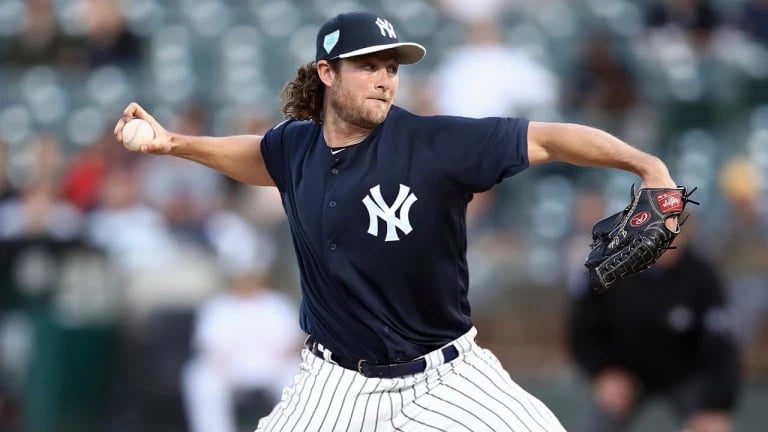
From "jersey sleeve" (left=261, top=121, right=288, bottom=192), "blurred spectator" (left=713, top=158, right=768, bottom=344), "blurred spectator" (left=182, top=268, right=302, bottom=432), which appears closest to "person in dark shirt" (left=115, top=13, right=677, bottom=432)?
"jersey sleeve" (left=261, top=121, right=288, bottom=192)

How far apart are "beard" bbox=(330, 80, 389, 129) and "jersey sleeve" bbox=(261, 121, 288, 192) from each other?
293 mm

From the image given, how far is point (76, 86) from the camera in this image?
10.3m

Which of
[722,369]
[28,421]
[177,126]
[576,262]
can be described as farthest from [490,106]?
[28,421]

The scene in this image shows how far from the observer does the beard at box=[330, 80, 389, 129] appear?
4270 mm

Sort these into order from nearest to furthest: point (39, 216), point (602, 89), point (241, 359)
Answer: point (241, 359) → point (39, 216) → point (602, 89)

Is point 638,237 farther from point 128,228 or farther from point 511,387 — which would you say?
point 128,228

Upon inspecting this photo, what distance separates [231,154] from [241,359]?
3.72 metres

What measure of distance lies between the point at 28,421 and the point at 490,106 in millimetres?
3835

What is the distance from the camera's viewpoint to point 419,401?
420 centimetres

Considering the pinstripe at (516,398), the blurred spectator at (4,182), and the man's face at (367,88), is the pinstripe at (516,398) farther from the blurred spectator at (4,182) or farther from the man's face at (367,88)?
the blurred spectator at (4,182)

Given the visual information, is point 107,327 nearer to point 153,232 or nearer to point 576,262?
point 153,232

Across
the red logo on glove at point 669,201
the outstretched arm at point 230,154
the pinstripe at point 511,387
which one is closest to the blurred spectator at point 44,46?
the outstretched arm at point 230,154

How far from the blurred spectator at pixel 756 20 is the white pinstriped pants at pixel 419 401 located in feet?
19.7

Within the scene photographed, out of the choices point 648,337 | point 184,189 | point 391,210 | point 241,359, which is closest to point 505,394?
point 391,210
